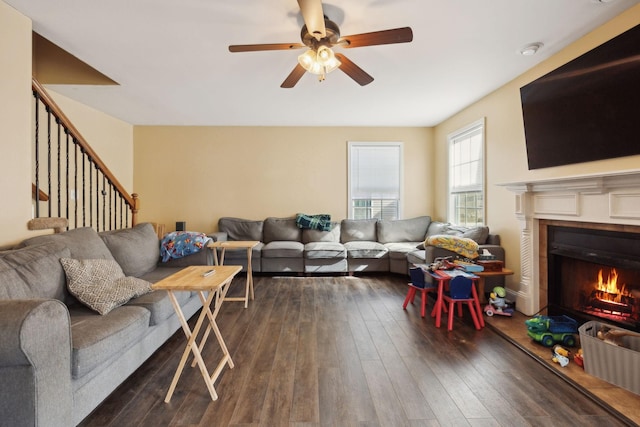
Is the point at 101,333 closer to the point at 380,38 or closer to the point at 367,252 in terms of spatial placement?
the point at 380,38

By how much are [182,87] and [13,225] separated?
89.7 inches

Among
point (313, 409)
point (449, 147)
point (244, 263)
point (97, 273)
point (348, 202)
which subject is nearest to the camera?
point (313, 409)

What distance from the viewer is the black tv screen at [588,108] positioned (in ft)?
6.93

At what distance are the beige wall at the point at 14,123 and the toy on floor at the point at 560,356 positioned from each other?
13.8 feet

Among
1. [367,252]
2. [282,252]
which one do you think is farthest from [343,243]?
[282,252]

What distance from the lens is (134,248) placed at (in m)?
2.89

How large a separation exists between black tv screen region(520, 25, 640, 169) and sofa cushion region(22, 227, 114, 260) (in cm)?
425

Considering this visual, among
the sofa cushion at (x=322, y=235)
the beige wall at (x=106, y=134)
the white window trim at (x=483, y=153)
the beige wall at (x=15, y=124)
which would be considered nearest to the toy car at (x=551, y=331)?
the white window trim at (x=483, y=153)

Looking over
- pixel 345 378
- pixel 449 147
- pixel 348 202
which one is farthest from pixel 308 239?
pixel 345 378

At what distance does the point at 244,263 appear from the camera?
4.73 m

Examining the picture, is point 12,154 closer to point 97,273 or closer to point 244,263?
point 97,273

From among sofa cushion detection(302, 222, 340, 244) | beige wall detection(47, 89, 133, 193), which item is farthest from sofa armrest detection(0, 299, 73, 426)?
sofa cushion detection(302, 222, 340, 244)

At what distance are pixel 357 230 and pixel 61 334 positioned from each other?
4.39m

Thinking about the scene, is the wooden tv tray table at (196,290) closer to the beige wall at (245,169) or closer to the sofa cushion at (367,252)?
the sofa cushion at (367,252)
